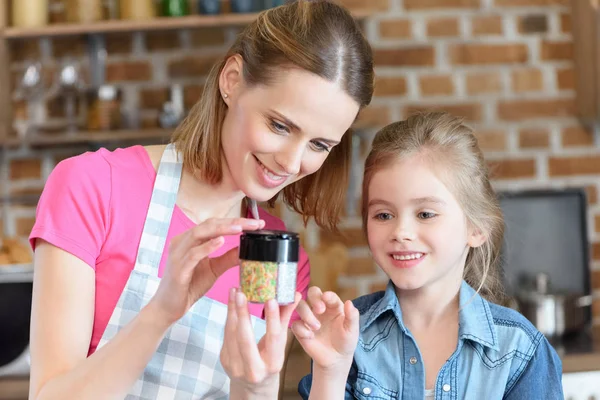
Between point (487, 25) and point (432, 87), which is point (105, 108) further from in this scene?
point (487, 25)

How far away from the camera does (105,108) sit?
2.58 meters

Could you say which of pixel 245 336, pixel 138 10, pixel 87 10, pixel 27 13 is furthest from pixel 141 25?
pixel 245 336

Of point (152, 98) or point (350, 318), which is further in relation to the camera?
point (152, 98)

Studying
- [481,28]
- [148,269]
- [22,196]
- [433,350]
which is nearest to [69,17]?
[22,196]

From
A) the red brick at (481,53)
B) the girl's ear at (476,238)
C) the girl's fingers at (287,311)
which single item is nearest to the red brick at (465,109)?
the red brick at (481,53)

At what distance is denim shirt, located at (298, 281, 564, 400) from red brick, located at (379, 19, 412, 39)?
4.47ft

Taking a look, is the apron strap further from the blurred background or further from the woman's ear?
the blurred background

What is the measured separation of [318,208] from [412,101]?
1160 mm

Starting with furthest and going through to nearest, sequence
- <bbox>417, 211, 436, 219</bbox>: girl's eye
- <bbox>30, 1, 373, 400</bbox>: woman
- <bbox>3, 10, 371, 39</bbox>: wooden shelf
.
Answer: <bbox>3, 10, 371, 39</bbox>: wooden shelf
<bbox>417, 211, 436, 219</bbox>: girl's eye
<bbox>30, 1, 373, 400</bbox>: woman

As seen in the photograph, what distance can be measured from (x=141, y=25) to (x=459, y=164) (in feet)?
4.47

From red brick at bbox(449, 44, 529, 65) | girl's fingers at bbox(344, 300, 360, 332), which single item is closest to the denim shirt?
girl's fingers at bbox(344, 300, 360, 332)

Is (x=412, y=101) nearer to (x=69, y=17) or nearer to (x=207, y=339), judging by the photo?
(x=69, y=17)

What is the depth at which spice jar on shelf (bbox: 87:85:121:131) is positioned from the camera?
2.57 m

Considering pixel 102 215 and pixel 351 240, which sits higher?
pixel 102 215
